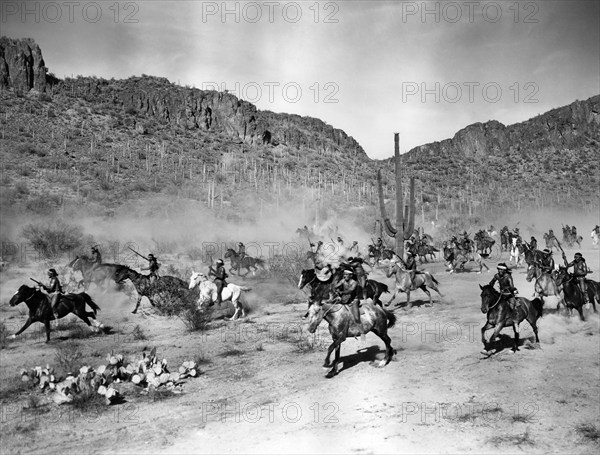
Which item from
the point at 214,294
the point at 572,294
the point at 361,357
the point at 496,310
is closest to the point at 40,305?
the point at 214,294

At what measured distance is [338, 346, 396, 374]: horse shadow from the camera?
1066 centimetres

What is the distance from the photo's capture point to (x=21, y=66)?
6116cm

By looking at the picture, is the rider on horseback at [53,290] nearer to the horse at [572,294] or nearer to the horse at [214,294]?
the horse at [214,294]

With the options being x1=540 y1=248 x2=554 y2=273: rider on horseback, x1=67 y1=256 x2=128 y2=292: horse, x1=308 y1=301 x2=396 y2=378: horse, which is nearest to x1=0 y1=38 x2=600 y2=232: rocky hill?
x1=67 y1=256 x2=128 y2=292: horse

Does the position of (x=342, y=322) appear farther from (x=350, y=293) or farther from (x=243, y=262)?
(x=243, y=262)

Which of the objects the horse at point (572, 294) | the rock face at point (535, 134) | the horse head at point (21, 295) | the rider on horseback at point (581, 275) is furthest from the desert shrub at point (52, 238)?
the rock face at point (535, 134)

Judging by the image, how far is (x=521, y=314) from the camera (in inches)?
419

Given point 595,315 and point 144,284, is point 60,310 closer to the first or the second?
point 144,284

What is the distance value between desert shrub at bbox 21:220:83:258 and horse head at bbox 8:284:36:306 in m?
15.8

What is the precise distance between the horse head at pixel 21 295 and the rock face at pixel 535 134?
101 m

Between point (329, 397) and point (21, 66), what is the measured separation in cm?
6890

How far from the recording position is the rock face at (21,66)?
59.6 meters

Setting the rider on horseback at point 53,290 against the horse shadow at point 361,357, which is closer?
the horse shadow at point 361,357

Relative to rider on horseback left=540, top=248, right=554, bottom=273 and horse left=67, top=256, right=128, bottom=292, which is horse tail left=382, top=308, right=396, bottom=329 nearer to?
rider on horseback left=540, top=248, right=554, bottom=273
